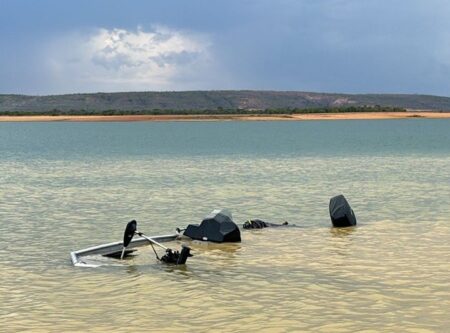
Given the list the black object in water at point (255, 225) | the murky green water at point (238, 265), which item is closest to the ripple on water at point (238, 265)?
the murky green water at point (238, 265)

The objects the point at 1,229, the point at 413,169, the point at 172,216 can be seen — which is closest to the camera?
the point at 1,229

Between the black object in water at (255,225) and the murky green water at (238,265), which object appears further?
the black object in water at (255,225)

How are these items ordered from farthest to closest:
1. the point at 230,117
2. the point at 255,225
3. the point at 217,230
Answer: the point at 230,117 → the point at 255,225 → the point at 217,230

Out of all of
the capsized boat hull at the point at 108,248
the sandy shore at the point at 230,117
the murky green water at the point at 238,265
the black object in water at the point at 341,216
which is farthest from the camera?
the sandy shore at the point at 230,117

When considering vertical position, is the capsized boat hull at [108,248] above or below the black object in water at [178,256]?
below

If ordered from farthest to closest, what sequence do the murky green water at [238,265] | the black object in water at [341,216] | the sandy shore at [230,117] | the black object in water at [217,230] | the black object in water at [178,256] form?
1. the sandy shore at [230,117]
2. the black object in water at [341,216]
3. the black object in water at [217,230]
4. the black object in water at [178,256]
5. the murky green water at [238,265]

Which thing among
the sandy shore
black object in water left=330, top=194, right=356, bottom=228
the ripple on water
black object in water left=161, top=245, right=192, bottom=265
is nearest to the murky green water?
the ripple on water

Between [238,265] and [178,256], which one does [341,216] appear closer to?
[238,265]

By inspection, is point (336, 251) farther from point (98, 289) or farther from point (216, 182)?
point (216, 182)

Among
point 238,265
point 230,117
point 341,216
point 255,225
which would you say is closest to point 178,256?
point 238,265

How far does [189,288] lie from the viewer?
1289 cm

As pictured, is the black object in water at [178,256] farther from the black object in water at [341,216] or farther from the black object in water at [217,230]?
the black object in water at [341,216]

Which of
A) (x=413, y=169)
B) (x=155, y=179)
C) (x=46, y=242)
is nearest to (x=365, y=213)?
(x=46, y=242)

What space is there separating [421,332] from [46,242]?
9938mm
